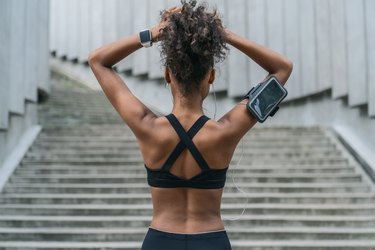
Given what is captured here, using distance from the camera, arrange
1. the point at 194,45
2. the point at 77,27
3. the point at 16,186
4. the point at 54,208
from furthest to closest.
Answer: the point at 77,27
the point at 16,186
the point at 54,208
the point at 194,45

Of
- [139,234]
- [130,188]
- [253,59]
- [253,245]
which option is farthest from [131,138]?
[253,59]

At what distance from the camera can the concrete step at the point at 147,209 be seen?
21.5 feet

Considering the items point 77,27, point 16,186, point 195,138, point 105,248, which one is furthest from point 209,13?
point 77,27

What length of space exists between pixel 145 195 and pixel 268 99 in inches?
205

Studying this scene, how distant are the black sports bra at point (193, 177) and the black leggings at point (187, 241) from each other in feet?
0.54

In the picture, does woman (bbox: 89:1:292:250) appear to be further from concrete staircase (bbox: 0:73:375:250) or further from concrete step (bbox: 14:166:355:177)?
concrete step (bbox: 14:166:355:177)

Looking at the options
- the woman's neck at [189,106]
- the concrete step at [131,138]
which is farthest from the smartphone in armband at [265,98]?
the concrete step at [131,138]

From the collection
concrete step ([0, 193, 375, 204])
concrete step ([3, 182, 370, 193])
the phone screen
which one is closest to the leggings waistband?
the phone screen

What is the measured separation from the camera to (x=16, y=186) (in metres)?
7.23

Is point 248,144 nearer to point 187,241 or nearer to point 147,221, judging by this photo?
point 147,221

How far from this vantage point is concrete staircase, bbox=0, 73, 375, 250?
6008 mm

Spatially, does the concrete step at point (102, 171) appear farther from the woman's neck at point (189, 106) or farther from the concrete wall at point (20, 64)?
the woman's neck at point (189, 106)

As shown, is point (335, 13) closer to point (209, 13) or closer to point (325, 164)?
point (325, 164)

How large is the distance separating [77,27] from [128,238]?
520 inches
